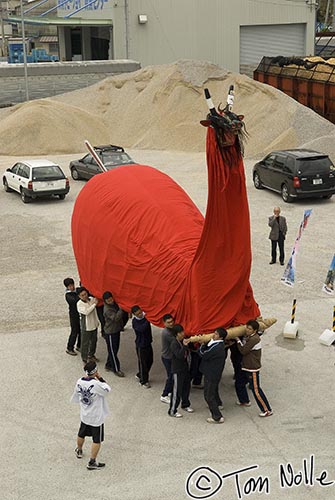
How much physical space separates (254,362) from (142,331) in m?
1.80

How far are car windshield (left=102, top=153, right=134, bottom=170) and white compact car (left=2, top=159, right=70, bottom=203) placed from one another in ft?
8.32

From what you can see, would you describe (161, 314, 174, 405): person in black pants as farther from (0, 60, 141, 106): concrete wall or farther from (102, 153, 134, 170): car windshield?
(0, 60, 141, 106): concrete wall

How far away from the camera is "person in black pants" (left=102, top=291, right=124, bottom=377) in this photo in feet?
37.9

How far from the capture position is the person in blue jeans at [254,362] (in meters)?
10.4

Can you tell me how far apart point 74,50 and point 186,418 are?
190ft

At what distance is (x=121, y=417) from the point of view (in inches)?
421

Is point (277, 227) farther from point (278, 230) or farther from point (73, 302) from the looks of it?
point (73, 302)

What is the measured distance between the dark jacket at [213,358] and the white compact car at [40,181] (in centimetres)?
1469

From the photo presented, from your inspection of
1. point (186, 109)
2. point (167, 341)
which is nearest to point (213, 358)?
point (167, 341)

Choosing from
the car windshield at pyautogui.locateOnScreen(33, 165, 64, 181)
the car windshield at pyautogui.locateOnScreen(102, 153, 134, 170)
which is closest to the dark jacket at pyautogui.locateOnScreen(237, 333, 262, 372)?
the car windshield at pyautogui.locateOnScreen(33, 165, 64, 181)

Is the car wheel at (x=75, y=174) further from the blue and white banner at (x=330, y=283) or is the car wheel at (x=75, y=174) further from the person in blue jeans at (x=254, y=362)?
the person in blue jeans at (x=254, y=362)

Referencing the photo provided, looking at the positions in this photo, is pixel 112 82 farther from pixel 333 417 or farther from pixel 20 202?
pixel 333 417

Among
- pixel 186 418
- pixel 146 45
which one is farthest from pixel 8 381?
pixel 146 45

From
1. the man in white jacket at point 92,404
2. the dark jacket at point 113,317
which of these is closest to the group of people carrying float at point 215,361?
the dark jacket at point 113,317
